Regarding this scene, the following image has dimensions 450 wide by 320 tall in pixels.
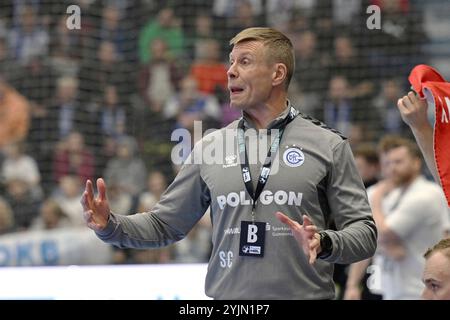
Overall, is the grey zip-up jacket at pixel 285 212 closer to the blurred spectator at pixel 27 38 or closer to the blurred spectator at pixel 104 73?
the blurred spectator at pixel 104 73

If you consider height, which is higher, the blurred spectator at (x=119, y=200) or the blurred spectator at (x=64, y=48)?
the blurred spectator at (x=64, y=48)

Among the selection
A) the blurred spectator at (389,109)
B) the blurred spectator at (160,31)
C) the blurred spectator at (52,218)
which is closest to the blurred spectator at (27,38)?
the blurred spectator at (160,31)

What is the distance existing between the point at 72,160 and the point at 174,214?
530 cm

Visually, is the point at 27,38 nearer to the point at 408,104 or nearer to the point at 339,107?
the point at 339,107

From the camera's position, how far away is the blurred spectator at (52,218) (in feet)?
28.5

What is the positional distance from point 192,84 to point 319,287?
5.97 meters

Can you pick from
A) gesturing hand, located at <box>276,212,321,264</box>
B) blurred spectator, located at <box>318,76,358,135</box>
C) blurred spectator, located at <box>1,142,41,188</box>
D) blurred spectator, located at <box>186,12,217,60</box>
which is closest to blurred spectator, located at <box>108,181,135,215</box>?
blurred spectator, located at <box>1,142,41,188</box>

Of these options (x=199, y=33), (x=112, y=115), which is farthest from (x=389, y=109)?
(x=112, y=115)

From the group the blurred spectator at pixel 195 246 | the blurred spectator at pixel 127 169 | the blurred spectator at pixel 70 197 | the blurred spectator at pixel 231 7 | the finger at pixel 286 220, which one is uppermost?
the blurred spectator at pixel 231 7

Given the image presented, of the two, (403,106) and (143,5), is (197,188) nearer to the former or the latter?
(403,106)

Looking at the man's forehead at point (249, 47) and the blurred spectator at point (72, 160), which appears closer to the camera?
the man's forehead at point (249, 47)

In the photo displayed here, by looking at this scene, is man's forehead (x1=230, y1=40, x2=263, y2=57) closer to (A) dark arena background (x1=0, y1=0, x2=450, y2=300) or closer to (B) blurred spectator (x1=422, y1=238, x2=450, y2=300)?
(B) blurred spectator (x1=422, y1=238, x2=450, y2=300)

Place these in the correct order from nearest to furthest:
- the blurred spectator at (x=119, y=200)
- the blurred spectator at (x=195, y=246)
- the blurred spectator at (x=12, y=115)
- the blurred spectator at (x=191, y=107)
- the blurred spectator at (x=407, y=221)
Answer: the blurred spectator at (x=407, y=221) < the blurred spectator at (x=195, y=246) < the blurred spectator at (x=119, y=200) < the blurred spectator at (x=191, y=107) < the blurred spectator at (x=12, y=115)

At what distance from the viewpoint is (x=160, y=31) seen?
999 cm
